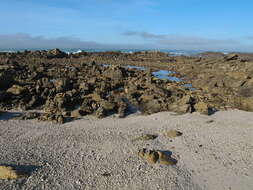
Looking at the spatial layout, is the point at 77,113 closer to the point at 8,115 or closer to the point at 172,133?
the point at 8,115

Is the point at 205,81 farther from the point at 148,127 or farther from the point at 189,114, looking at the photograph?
the point at 148,127

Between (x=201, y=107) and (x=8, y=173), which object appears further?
(x=201, y=107)

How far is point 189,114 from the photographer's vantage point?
1633cm

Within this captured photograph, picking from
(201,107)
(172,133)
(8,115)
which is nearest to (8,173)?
(8,115)

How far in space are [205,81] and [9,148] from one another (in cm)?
2190

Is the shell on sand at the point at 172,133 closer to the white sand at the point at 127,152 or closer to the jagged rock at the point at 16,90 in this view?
the white sand at the point at 127,152

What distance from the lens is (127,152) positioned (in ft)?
35.8

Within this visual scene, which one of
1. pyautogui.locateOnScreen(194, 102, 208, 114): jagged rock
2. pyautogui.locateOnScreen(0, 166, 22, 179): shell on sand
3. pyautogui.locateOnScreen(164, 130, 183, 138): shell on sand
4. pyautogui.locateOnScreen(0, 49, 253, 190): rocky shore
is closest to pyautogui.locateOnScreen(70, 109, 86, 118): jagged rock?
pyautogui.locateOnScreen(0, 49, 253, 190): rocky shore

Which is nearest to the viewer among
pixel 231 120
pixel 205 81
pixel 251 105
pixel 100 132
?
pixel 100 132

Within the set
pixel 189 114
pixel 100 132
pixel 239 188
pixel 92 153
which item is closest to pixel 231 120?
pixel 189 114

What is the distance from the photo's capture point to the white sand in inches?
342

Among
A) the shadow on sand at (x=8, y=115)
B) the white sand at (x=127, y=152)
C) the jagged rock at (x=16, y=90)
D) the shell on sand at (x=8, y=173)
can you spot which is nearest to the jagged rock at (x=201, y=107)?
the white sand at (x=127, y=152)

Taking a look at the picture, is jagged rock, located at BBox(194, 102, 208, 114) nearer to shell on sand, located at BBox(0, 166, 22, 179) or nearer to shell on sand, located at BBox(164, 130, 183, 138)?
shell on sand, located at BBox(164, 130, 183, 138)

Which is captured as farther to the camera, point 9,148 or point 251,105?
point 251,105
